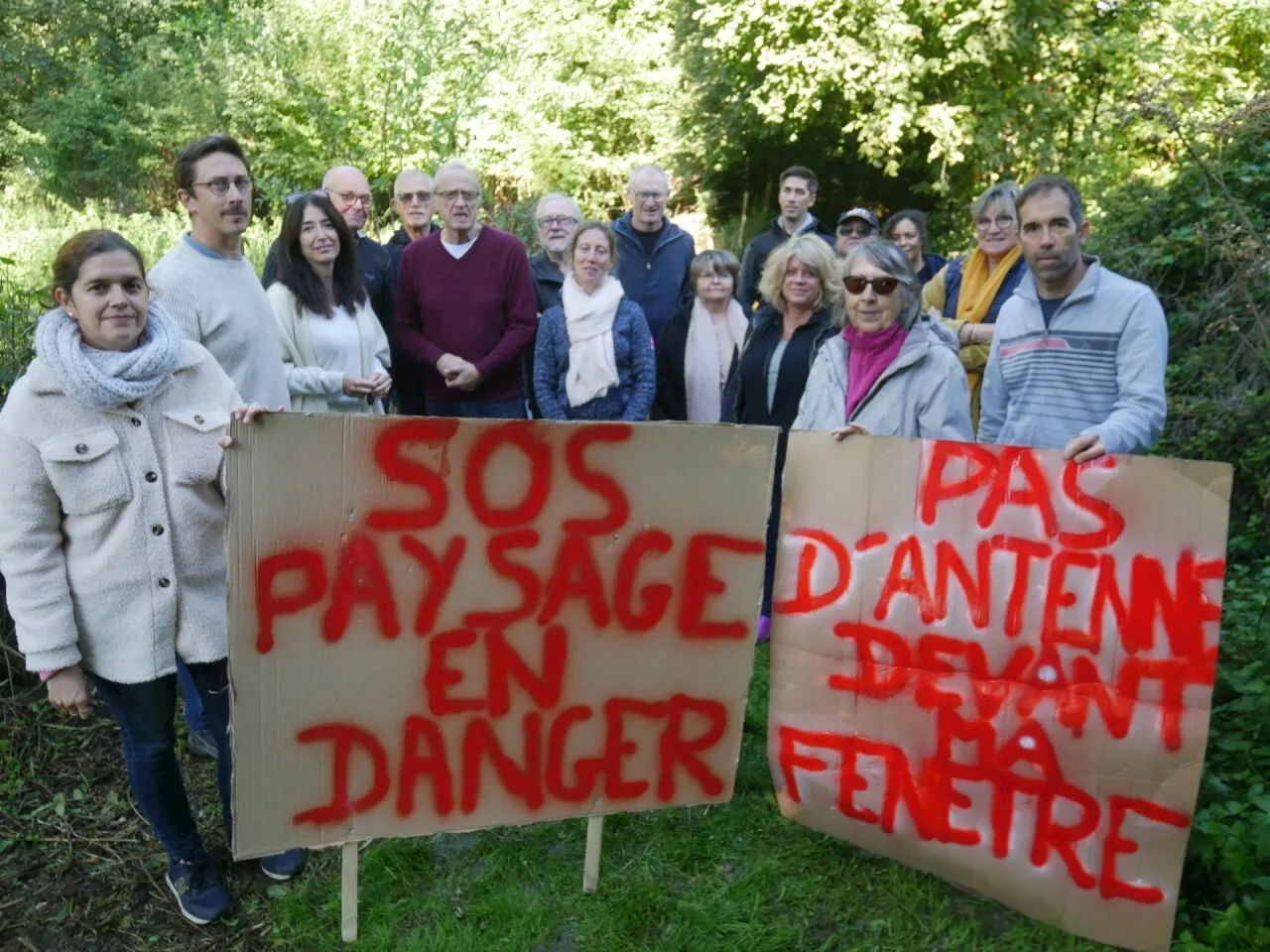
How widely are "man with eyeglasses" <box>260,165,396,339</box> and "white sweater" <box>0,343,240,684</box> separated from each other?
7.05 feet

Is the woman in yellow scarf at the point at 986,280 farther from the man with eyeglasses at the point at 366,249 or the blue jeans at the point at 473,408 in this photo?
the man with eyeglasses at the point at 366,249

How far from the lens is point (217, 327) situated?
3043 mm

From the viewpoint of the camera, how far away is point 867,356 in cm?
318

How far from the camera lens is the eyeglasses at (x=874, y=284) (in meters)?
3.05

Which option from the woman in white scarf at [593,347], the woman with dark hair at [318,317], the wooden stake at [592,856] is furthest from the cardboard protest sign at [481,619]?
the woman in white scarf at [593,347]

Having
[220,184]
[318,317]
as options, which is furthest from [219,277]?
[318,317]

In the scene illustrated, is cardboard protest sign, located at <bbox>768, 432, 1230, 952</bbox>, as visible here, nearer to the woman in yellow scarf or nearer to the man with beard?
the man with beard

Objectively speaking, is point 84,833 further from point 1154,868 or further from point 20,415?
point 1154,868

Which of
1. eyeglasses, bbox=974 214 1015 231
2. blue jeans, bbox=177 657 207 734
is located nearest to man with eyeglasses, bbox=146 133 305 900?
blue jeans, bbox=177 657 207 734

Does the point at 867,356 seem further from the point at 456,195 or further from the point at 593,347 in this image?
the point at 456,195

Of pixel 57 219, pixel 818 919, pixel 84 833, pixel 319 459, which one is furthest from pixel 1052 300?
pixel 57 219

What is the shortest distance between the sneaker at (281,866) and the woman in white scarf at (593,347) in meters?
2.12

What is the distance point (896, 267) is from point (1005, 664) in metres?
1.16

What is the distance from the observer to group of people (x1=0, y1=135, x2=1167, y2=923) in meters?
2.36
